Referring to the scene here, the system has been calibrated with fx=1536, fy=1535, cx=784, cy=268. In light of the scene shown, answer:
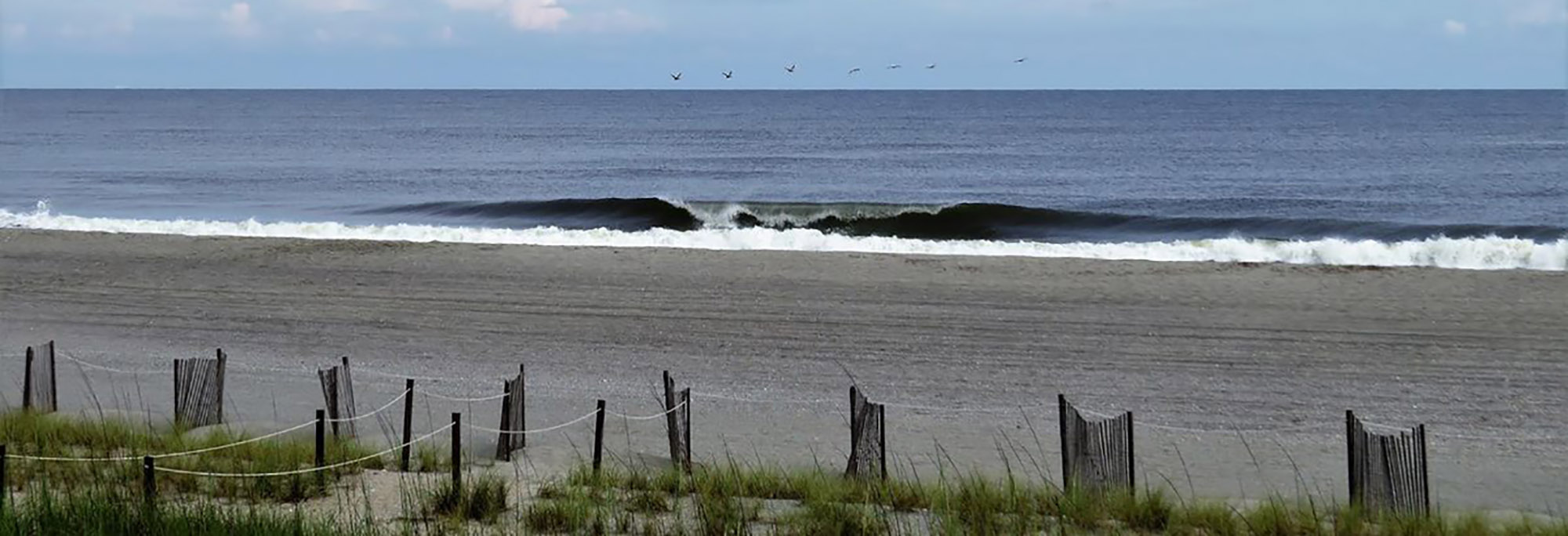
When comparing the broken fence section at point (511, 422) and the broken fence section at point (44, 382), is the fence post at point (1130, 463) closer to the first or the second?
the broken fence section at point (511, 422)

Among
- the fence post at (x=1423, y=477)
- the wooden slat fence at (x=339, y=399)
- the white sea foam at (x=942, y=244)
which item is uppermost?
the white sea foam at (x=942, y=244)

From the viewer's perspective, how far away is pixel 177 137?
249 feet

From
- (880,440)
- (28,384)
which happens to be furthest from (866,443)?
(28,384)

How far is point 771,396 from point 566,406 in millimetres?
1787

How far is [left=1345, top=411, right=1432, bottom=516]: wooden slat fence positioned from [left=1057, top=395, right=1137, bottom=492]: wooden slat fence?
48.8 inches

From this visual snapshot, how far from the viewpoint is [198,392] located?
435 inches

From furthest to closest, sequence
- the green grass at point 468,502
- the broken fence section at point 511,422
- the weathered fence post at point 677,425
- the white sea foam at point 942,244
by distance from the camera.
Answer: the white sea foam at point 942,244
the broken fence section at point 511,422
the weathered fence post at point 677,425
the green grass at point 468,502

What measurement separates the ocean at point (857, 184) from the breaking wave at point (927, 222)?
0.10 meters

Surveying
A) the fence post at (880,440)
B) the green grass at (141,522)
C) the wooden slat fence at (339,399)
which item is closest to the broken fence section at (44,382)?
the wooden slat fence at (339,399)

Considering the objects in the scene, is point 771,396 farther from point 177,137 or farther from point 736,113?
point 736,113

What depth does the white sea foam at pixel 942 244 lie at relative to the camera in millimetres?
23703

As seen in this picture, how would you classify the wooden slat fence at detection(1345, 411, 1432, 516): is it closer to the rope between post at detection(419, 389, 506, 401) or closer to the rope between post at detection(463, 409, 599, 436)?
the rope between post at detection(463, 409, 599, 436)

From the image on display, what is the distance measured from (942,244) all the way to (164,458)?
18.2 metres

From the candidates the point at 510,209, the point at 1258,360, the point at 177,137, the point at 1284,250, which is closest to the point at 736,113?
the point at 177,137
